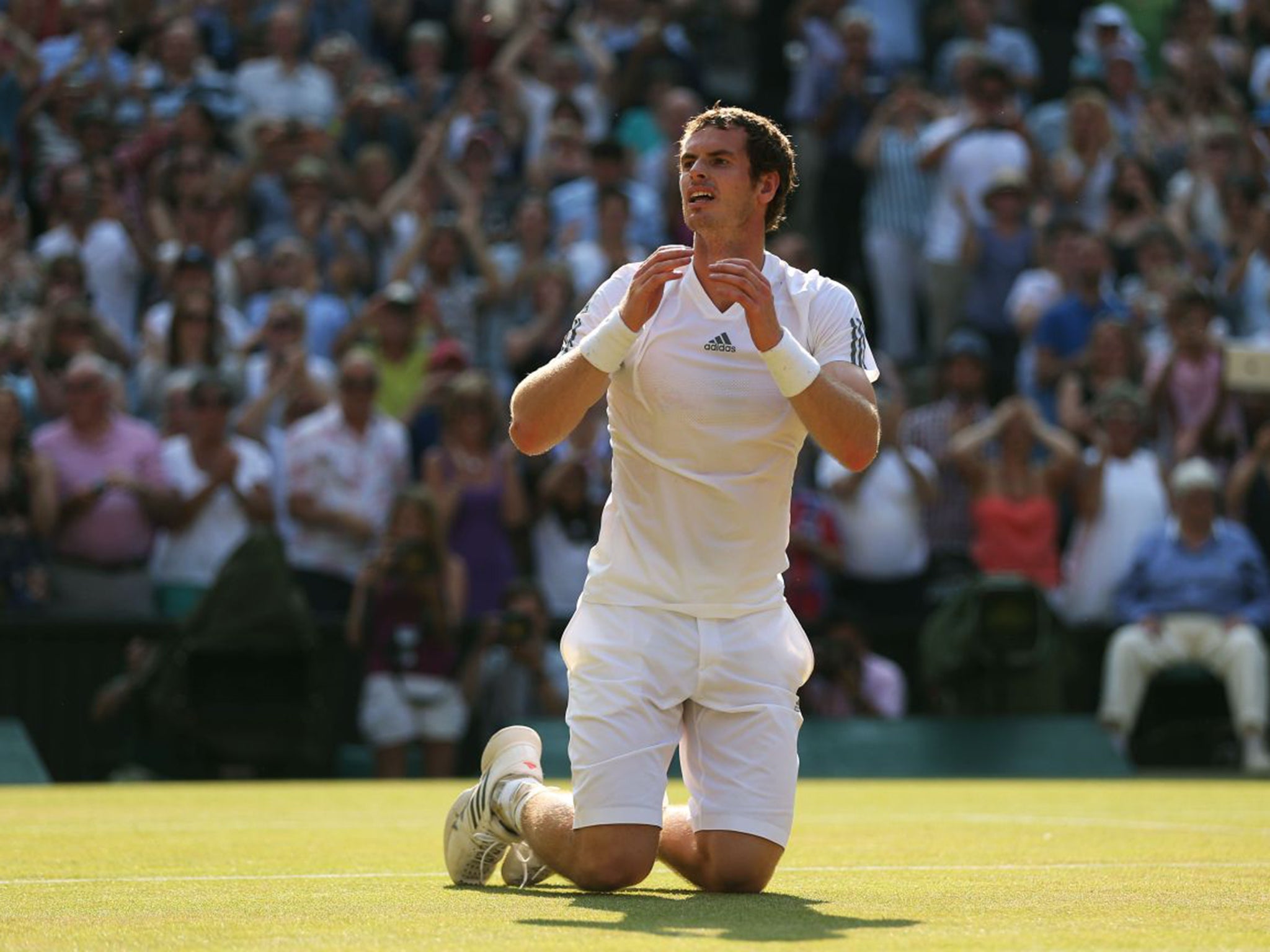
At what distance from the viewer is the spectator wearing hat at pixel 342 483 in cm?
1301

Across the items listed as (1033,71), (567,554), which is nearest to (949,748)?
(567,554)

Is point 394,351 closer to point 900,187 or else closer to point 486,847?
point 900,187

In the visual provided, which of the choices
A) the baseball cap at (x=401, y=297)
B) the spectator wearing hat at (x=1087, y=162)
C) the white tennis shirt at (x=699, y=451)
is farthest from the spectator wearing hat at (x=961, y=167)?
the white tennis shirt at (x=699, y=451)

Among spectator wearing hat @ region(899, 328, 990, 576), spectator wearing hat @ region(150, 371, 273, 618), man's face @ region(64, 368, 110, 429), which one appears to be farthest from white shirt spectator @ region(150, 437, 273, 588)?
spectator wearing hat @ region(899, 328, 990, 576)

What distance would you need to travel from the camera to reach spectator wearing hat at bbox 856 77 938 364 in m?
16.3

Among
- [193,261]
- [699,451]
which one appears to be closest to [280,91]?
[193,261]

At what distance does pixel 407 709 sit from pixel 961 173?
6.26 m

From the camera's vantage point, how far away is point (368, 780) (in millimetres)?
12383

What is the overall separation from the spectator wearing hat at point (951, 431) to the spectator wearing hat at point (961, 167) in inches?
→ 54.5

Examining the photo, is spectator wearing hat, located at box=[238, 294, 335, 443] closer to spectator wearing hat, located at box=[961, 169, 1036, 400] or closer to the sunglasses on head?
the sunglasses on head

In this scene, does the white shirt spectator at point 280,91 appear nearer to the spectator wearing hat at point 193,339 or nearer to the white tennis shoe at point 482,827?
the spectator wearing hat at point 193,339

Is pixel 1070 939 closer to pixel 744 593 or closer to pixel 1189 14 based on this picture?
pixel 744 593

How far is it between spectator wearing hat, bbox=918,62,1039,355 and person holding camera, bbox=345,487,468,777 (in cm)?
516

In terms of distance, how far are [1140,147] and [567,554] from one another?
258 inches
